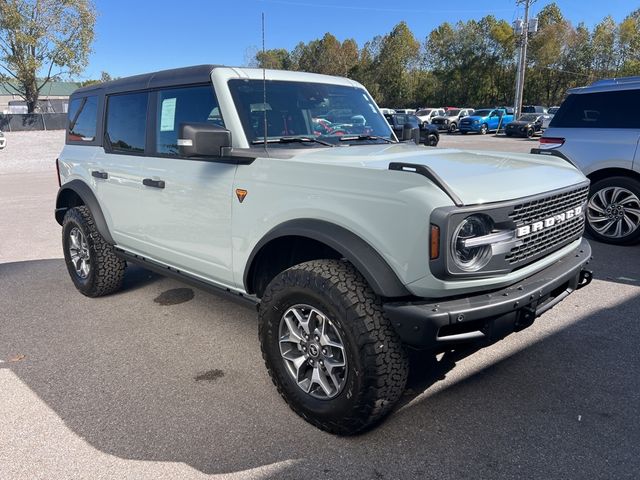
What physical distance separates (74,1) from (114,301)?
1159 inches

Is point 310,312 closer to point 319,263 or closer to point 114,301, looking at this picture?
point 319,263

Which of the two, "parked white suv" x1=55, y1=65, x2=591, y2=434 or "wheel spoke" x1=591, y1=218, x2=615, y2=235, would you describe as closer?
"parked white suv" x1=55, y1=65, x2=591, y2=434

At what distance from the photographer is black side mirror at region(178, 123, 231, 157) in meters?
2.83

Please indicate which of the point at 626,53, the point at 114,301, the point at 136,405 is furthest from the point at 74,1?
the point at 626,53

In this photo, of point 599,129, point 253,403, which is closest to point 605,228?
point 599,129

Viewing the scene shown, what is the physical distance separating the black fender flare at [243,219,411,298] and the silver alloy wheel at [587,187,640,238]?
5171 millimetres

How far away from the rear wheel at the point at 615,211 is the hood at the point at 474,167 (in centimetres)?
348

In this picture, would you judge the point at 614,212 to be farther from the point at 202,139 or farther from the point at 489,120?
the point at 489,120

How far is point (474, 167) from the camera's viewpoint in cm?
271

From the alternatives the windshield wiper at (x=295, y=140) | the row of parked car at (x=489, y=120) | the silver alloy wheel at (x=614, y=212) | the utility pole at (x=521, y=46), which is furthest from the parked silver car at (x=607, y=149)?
the utility pole at (x=521, y=46)

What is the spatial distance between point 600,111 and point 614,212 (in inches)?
51.1

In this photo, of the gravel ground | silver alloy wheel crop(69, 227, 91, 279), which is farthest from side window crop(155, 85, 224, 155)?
the gravel ground

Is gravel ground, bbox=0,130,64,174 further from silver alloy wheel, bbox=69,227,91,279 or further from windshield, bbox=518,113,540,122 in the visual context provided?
windshield, bbox=518,113,540,122

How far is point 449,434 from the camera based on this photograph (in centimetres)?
269
